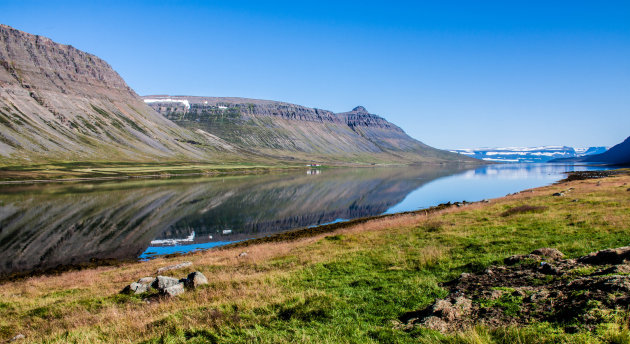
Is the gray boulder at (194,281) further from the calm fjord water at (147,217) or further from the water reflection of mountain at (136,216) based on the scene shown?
the water reflection of mountain at (136,216)

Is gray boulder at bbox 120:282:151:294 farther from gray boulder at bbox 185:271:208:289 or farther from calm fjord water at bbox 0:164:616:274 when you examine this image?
calm fjord water at bbox 0:164:616:274

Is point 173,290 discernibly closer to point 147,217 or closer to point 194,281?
point 194,281

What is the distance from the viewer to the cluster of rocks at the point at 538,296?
8.82 metres

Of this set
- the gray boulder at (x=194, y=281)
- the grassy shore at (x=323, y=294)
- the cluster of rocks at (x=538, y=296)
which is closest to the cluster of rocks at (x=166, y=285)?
the gray boulder at (x=194, y=281)

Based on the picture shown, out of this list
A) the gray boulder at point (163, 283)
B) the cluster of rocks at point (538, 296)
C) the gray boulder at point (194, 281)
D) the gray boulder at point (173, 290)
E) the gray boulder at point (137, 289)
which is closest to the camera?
the cluster of rocks at point (538, 296)

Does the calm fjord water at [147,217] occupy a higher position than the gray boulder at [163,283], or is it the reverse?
the gray boulder at [163,283]

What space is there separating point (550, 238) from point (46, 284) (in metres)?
32.1

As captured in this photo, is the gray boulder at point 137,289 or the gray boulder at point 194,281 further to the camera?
the gray boulder at point 137,289

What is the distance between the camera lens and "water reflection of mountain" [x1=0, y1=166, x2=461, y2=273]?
37031 mm

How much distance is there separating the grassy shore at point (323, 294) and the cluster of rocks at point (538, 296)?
1.77ft

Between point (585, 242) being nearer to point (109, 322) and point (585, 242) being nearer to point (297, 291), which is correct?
point (297, 291)

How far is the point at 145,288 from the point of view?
1750 centimetres

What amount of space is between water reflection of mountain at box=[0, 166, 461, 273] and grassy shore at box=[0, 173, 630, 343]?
11.6 metres

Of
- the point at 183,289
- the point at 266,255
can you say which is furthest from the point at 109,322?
the point at 266,255
